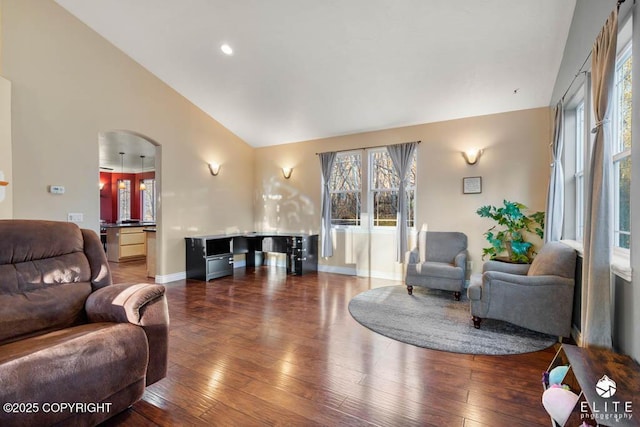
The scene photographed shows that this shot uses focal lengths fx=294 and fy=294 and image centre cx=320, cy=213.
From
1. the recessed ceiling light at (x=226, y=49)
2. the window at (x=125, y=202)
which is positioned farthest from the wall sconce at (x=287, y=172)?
the window at (x=125, y=202)

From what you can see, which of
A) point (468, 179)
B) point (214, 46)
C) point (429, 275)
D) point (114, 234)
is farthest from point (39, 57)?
point (468, 179)

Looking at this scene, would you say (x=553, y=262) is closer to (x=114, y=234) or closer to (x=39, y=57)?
(x=39, y=57)

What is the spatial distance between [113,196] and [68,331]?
1002 cm

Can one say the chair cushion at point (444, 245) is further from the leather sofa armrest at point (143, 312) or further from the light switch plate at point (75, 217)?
the light switch plate at point (75, 217)

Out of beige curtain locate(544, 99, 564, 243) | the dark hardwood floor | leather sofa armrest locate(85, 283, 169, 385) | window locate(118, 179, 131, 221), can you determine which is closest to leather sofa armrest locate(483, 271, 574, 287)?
the dark hardwood floor

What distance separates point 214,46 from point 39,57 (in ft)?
6.55

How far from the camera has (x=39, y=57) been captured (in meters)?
3.46

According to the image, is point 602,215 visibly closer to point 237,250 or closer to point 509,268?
point 509,268

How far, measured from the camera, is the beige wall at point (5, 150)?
3074mm

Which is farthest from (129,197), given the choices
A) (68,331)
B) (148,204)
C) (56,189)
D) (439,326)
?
(439,326)

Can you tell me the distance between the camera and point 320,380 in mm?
2055

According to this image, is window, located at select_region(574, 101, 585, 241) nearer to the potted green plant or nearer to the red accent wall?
the potted green plant

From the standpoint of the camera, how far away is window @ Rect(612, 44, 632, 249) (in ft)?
6.98

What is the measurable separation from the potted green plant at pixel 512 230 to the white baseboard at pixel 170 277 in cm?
485
